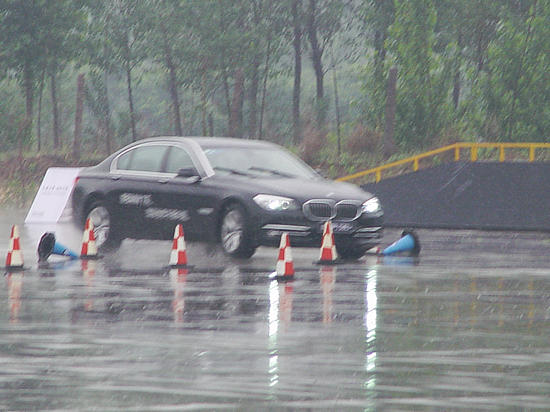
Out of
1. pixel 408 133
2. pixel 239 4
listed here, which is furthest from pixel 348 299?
pixel 239 4

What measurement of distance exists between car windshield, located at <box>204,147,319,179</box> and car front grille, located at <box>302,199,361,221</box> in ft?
3.71

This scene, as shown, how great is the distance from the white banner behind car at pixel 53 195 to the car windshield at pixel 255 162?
606cm

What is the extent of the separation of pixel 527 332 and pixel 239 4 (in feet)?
169

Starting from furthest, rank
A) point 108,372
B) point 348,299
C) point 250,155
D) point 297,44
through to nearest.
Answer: point 297,44, point 250,155, point 348,299, point 108,372

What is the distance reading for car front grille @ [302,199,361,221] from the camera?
67.4ft

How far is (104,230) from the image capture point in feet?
73.7

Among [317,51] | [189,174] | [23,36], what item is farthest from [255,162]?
[317,51]

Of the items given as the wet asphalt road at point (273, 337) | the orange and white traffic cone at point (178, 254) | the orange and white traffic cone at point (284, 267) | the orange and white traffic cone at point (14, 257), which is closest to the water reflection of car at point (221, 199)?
the wet asphalt road at point (273, 337)

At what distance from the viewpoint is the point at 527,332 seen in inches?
489

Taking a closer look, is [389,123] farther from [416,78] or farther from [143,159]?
[143,159]

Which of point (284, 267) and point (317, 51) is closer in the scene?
point (284, 267)

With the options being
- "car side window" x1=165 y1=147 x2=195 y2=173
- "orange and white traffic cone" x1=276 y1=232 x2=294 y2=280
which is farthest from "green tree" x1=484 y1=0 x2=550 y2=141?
"orange and white traffic cone" x1=276 y1=232 x2=294 y2=280

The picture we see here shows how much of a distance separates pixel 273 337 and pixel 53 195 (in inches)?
659

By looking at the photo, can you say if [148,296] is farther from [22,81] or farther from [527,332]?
[22,81]
